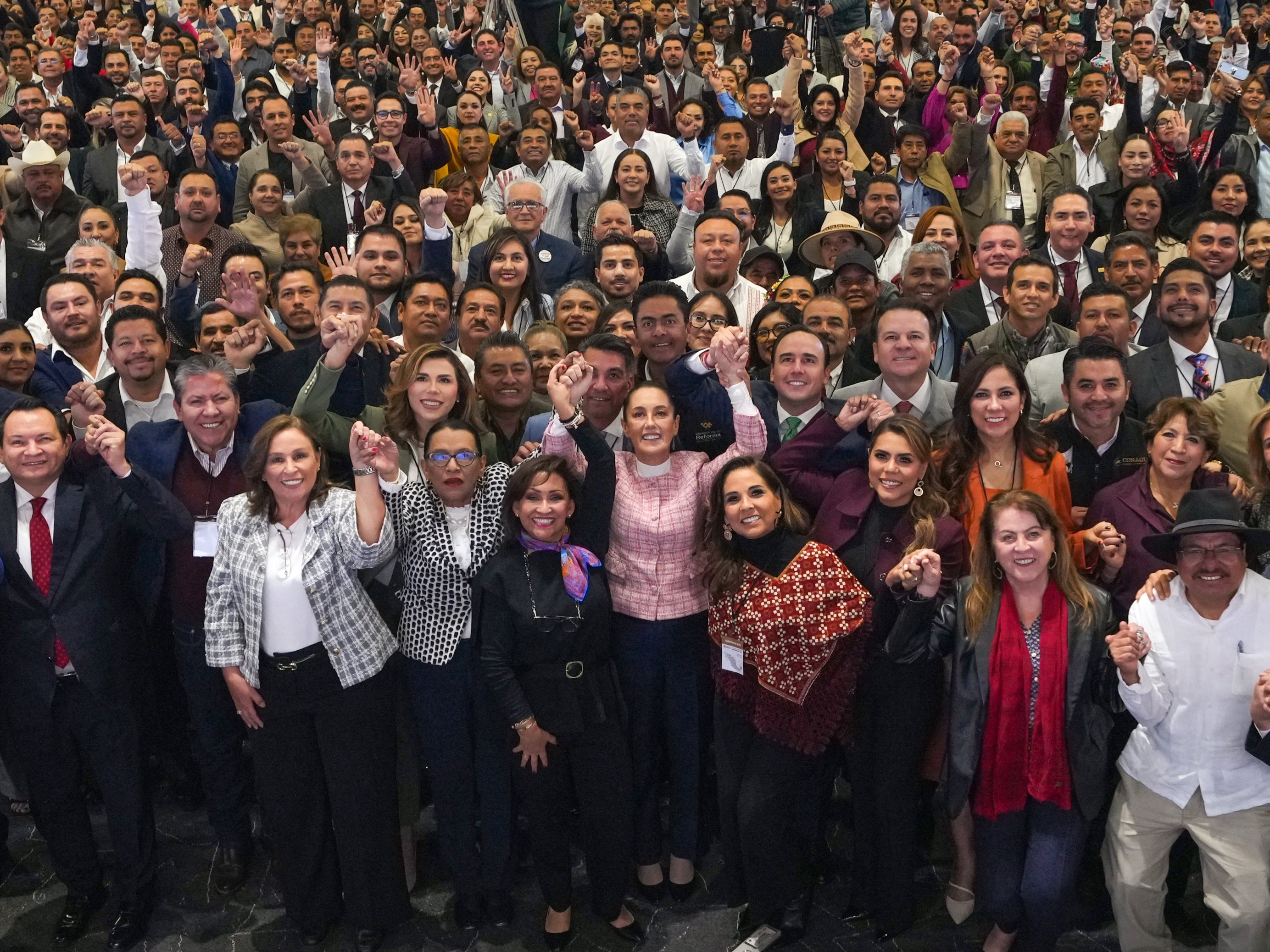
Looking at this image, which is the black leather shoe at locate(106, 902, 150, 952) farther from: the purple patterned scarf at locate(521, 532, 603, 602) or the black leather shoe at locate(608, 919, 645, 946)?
the purple patterned scarf at locate(521, 532, 603, 602)

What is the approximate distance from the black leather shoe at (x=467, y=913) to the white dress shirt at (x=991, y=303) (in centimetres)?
320

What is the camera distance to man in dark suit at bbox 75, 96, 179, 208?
24.0ft

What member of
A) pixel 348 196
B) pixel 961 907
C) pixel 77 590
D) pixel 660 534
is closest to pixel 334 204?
pixel 348 196

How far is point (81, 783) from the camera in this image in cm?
390

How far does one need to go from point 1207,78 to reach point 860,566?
8.31 metres

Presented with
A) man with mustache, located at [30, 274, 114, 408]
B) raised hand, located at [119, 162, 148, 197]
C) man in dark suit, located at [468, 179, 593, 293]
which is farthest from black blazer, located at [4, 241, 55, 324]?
man in dark suit, located at [468, 179, 593, 293]

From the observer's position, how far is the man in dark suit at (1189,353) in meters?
4.50

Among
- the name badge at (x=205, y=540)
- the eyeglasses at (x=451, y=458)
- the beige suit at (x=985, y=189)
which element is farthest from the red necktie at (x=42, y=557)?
the beige suit at (x=985, y=189)

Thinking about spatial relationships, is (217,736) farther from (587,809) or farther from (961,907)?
(961,907)

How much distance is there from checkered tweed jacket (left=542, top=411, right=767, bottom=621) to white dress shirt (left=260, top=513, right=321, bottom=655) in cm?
81

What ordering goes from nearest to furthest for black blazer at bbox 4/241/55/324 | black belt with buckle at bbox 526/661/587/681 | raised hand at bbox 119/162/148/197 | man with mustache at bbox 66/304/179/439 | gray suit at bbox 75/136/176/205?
1. black belt with buckle at bbox 526/661/587/681
2. man with mustache at bbox 66/304/179/439
3. raised hand at bbox 119/162/148/197
4. black blazer at bbox 4/241/55/324
5. gray suit at bbox 75/136/176/205

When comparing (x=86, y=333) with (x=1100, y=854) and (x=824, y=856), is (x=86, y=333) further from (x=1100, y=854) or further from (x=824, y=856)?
(x=1100, y=854)

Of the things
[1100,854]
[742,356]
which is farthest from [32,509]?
[1100,854]

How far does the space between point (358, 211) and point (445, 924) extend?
399cm
